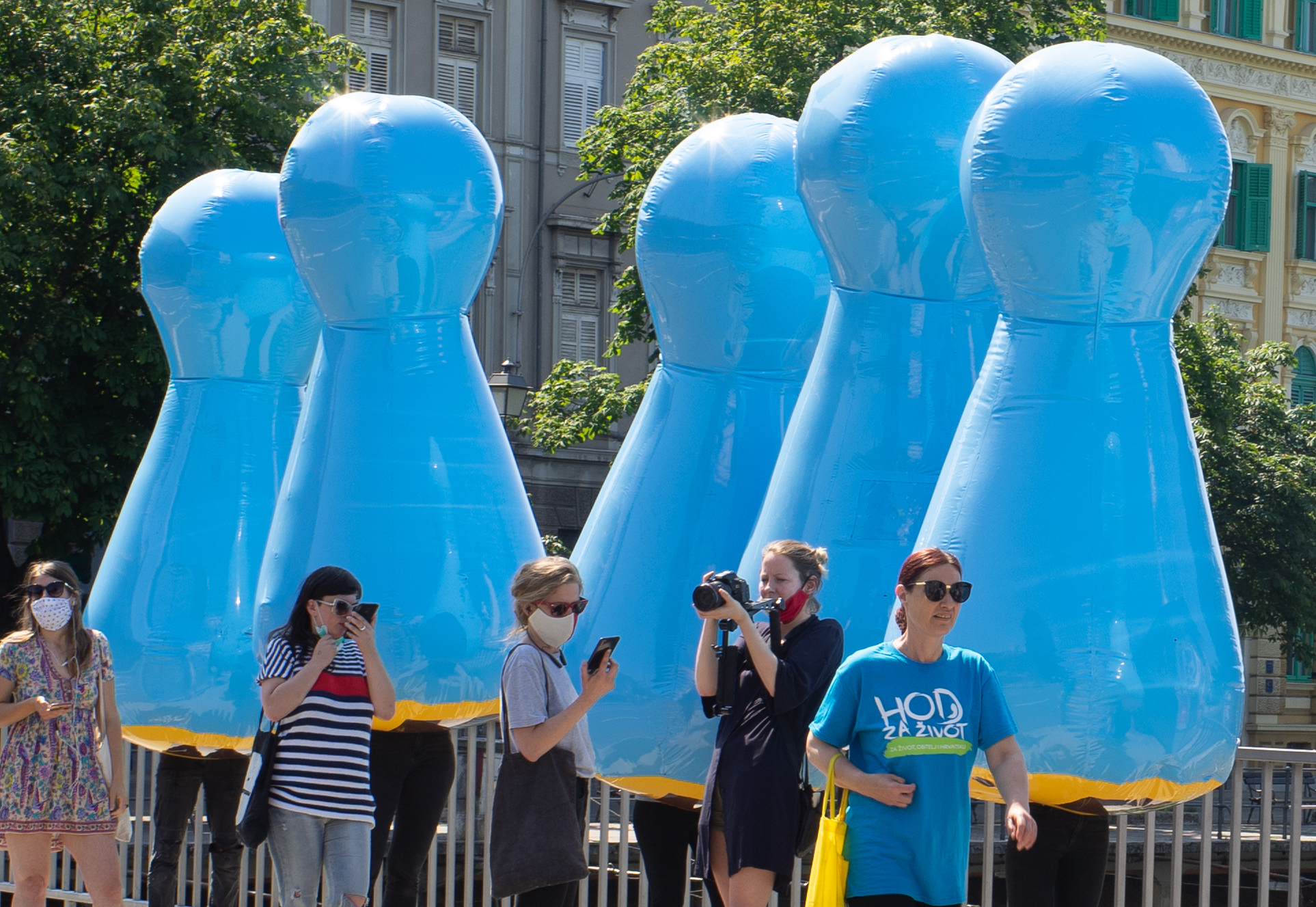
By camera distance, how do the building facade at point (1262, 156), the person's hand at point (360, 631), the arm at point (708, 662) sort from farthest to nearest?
the building facade at point (1262, 156)
the person's hand at point (360, 631)
the arm at point (708, 662)

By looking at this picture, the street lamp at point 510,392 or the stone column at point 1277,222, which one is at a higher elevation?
the stone column at point 1277,222

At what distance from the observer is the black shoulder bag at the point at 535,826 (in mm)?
4543

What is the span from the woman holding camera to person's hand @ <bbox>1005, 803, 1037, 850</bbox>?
948mm

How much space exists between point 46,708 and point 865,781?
3.09 m

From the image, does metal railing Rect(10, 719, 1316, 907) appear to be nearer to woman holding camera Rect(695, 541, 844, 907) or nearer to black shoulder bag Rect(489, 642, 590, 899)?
woman holding camera Rect(695, 541, 844, 907)

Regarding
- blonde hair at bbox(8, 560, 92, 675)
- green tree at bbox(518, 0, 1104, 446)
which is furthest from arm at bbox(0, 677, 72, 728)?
green tree at bbox(518, 0, 1104, 446)

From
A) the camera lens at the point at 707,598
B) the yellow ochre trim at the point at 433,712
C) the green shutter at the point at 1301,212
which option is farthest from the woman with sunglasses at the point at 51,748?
the green shutter at the point at 1301,212

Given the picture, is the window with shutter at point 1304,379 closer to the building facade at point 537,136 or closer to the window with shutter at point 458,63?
the building facade at point 537,136

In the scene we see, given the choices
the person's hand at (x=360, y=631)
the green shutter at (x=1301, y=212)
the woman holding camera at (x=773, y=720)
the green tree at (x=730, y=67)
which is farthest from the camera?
the green shutter at (x=1301, y=212)

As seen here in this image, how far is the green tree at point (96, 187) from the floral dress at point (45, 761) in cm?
856

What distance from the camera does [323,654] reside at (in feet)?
16.3

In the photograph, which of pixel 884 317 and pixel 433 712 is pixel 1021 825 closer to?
pixel 884 317

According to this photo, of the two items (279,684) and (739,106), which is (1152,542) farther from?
(739,106)

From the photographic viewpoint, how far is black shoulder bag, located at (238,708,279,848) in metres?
4.88
